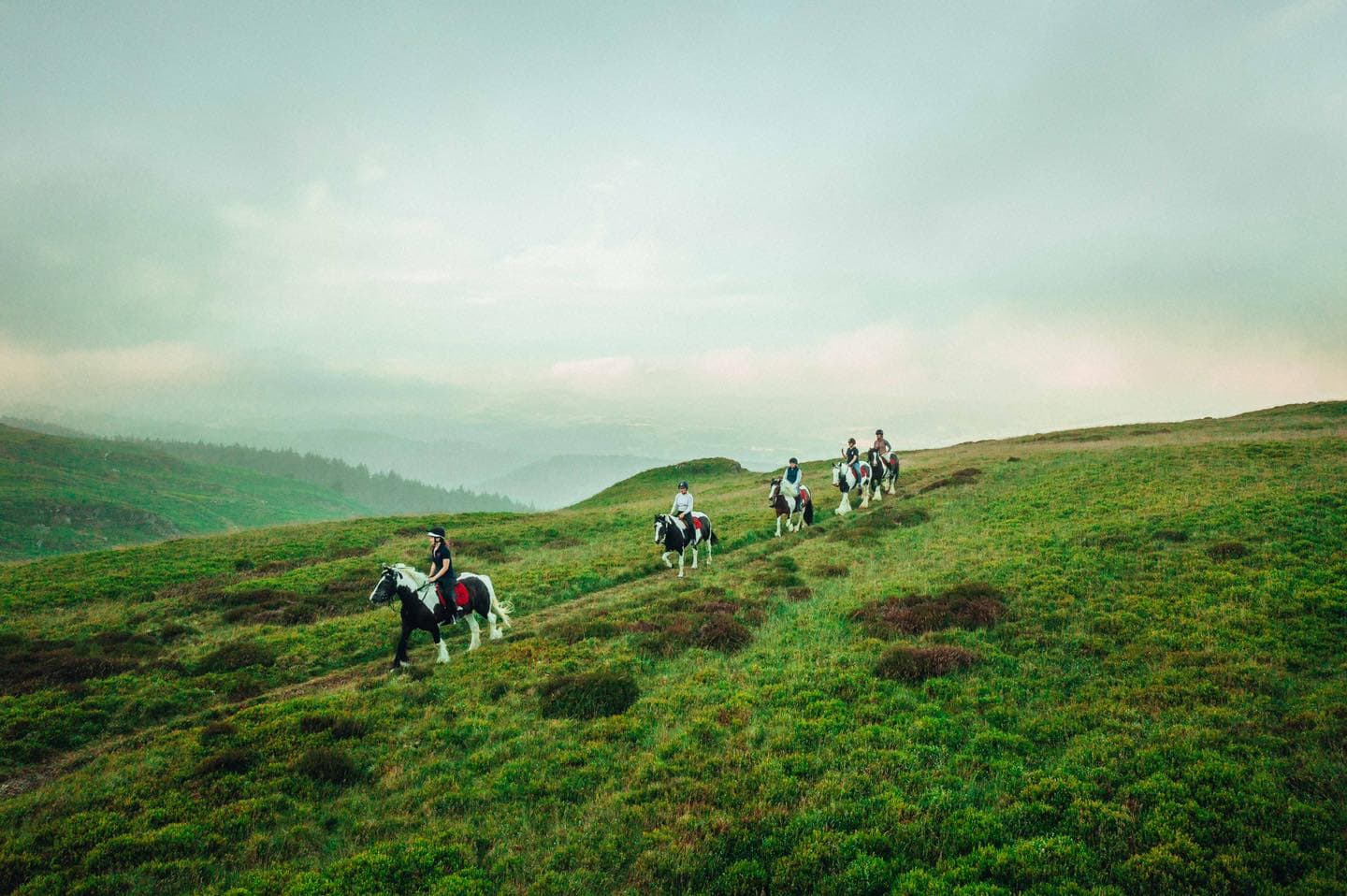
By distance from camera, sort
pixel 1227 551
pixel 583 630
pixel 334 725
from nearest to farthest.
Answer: pixel 334 725 < pixel 1227 551 < pixel 583 630

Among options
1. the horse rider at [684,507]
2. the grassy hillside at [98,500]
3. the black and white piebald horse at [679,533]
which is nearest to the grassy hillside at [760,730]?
the black and white piebald horse at [679,533]

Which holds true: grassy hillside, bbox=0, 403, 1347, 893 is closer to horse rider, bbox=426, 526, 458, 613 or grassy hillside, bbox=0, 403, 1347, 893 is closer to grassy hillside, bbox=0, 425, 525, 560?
horse rider, bbox=426, 526, 458, 613

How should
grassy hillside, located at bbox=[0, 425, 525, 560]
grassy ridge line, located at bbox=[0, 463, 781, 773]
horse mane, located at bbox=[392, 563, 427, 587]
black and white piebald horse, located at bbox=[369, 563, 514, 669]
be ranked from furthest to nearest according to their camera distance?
grassy hillside, located at bbox=[0, 425, 525, 560]
horse mane, located at bbox=[392, 563, 427, 587]
black and white piebald horse, located at bbox=[369, 563, 514, 669]
grassy ridge line, located at bbox=[0, 463, 781, 773]

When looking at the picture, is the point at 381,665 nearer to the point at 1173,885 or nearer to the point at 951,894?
the point at 951,894

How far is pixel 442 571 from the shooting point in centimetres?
1513

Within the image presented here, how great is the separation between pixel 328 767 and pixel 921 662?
40.2 feet

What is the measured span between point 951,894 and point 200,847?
34.4ft

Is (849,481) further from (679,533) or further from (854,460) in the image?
(679,533)

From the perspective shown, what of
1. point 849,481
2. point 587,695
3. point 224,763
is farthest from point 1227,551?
point 224,763

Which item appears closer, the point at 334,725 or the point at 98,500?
the point at 334,725

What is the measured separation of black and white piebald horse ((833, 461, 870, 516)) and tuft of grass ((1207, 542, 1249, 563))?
18.5 metres

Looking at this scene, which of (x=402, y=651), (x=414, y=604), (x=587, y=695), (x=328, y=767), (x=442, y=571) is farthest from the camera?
(x=402, y=651)

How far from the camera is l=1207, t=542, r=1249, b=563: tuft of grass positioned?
53.2 ft

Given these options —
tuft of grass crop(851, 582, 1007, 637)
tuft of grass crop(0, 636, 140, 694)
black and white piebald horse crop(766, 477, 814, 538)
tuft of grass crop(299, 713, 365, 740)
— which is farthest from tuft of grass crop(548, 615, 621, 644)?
black and white piebald horse crop(766, 477, 814, 538)
